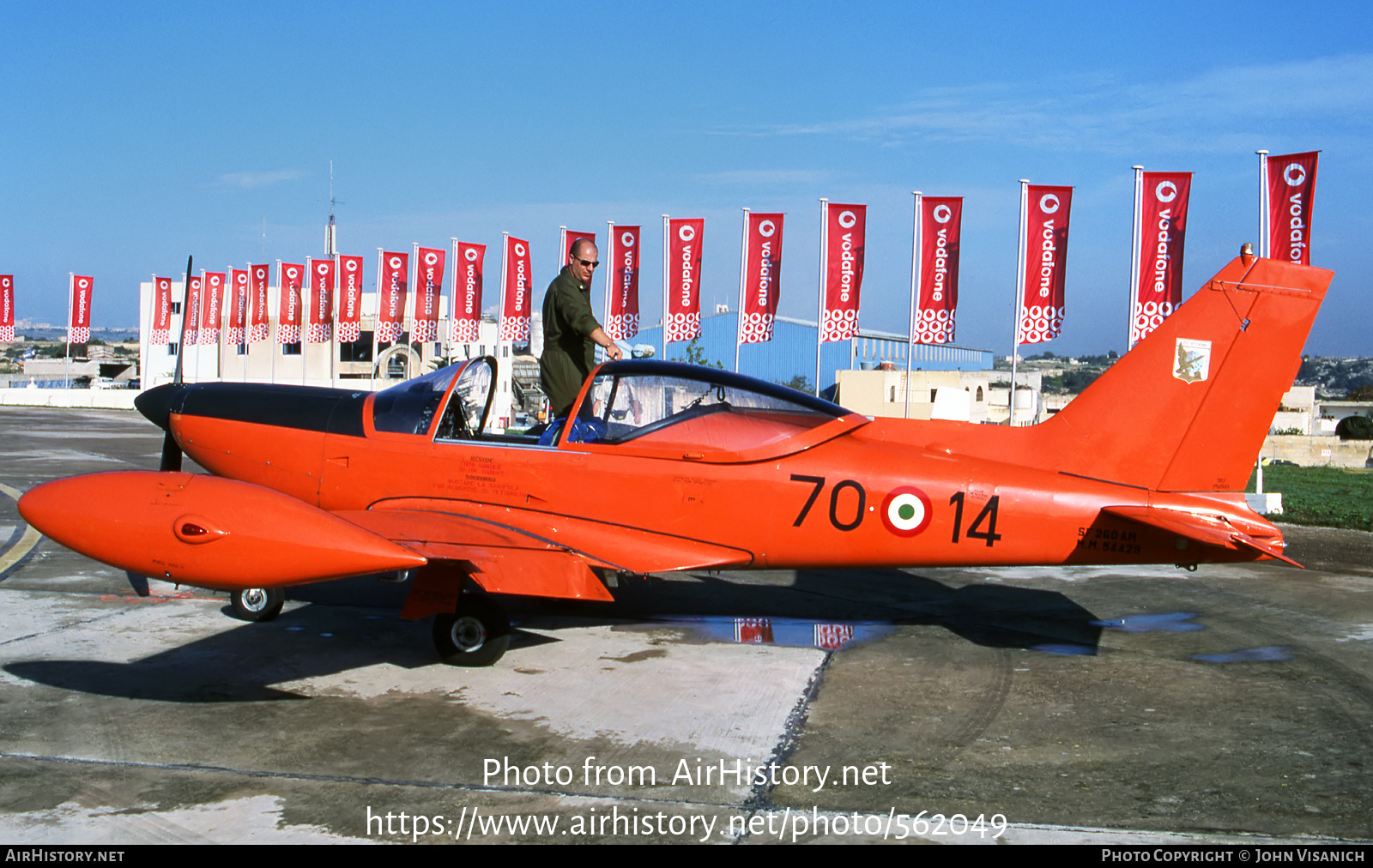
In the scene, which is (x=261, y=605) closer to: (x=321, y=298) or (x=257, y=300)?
(x=321, y=298)

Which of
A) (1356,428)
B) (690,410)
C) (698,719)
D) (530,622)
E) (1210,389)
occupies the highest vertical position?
(1210,389)

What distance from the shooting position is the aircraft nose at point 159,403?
28.1 ft

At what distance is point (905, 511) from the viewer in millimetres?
7000

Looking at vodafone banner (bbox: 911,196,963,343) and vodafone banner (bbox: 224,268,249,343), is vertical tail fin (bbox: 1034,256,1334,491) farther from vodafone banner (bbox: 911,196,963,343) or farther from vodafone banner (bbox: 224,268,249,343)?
vodafone banner (bbox: 224,268,249,343)

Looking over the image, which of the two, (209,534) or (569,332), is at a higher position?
(569,332)

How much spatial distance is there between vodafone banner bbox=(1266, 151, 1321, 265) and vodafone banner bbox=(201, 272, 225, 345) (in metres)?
41.8

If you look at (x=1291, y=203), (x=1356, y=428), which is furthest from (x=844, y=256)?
(x=1356, y=428)

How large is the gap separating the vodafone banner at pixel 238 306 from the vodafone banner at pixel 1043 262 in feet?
126

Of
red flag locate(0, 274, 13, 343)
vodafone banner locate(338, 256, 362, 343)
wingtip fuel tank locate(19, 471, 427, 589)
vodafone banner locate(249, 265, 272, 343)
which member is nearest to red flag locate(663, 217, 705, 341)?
vodafone banner locate(338, 256, 362, 343)

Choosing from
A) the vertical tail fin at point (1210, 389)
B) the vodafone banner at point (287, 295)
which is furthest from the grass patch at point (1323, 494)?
the vodafone banner at point (287, 295)

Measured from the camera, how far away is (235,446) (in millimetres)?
8117

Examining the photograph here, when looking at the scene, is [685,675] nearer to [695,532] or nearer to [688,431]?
[695,532]

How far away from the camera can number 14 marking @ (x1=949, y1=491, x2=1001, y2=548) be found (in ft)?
22.8

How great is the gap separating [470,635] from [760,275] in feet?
66.0
